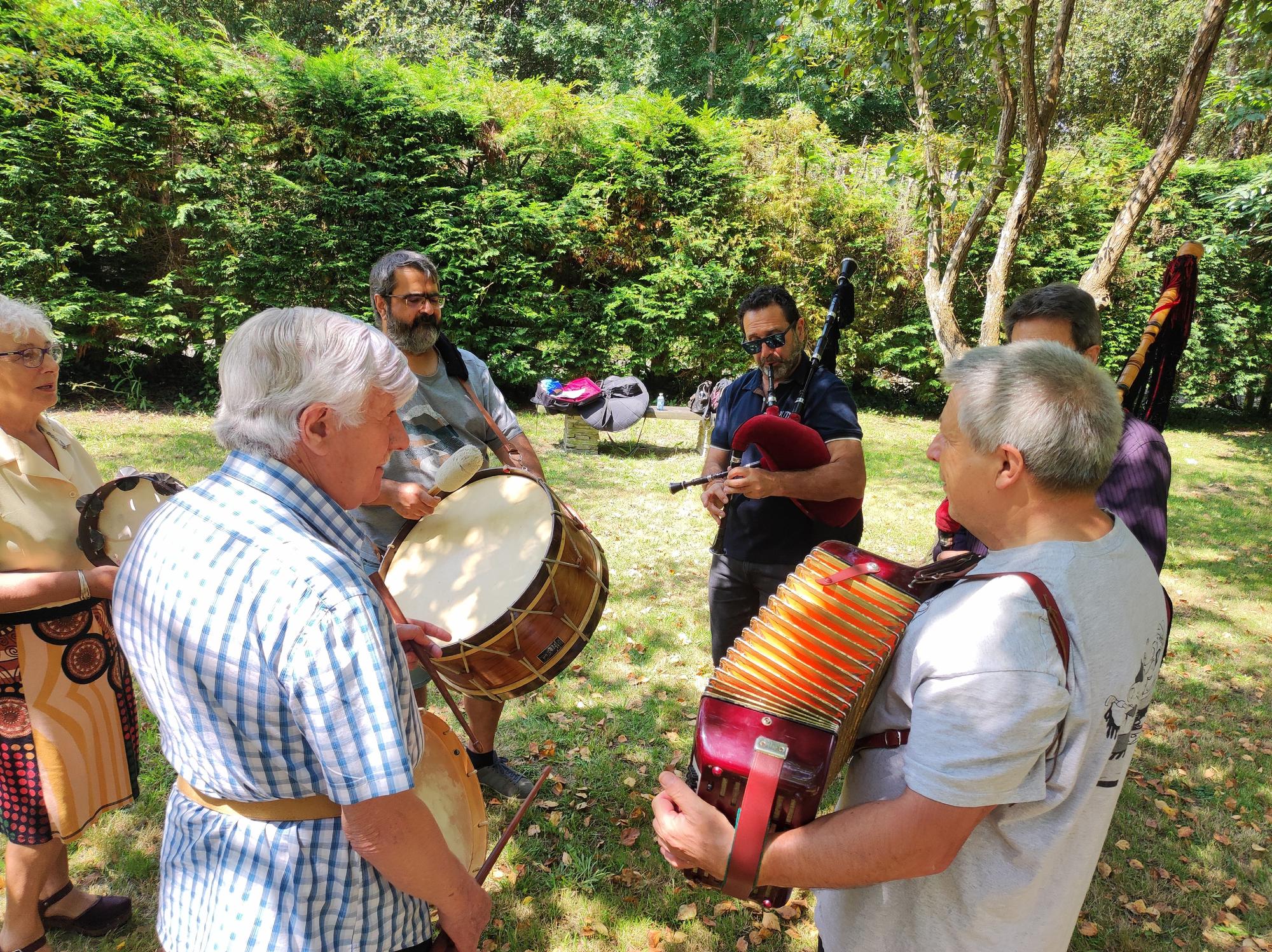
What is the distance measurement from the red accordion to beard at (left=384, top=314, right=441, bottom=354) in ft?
6.91

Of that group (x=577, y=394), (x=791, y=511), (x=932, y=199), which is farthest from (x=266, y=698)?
(x=577, y=394)

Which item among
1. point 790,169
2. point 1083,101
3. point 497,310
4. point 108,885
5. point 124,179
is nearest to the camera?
point 108,885

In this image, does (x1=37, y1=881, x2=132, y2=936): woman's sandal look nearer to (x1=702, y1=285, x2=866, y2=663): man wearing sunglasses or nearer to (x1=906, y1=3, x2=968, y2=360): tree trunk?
(x1=702, y1=285, x2=866, y2=663): man wearing sunglasses

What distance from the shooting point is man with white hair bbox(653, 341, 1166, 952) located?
1013 millimetres

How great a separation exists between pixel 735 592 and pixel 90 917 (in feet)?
8.31

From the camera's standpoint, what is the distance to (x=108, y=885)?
8.43 feet

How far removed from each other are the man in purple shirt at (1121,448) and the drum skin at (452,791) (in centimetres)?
144

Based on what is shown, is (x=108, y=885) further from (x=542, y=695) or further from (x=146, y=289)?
(x=146, y=289)

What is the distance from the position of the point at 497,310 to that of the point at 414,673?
346 inches

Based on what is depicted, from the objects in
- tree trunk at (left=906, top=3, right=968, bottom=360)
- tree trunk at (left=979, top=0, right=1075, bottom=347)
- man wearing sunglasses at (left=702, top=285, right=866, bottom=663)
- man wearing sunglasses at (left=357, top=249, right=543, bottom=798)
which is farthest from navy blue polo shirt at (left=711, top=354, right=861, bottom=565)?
tree trunk at (left=906, top=3, right=968, bottom=360)

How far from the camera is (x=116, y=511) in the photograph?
77.9 inches

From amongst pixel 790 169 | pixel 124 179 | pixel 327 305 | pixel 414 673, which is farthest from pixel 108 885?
pixel 790 169

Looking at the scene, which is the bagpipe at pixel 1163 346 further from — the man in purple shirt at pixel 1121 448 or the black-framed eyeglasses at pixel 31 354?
the black-framed eyeglasses at pixel 31 354

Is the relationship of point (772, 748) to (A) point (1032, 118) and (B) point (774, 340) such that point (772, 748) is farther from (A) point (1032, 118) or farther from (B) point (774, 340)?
(A) point (1032, 118)
